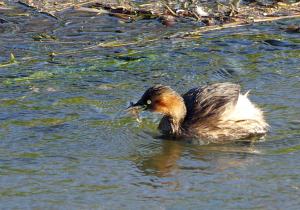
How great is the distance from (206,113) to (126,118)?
0.93m

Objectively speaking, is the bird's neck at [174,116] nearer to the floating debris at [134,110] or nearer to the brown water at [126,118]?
the brown water at [126,118]

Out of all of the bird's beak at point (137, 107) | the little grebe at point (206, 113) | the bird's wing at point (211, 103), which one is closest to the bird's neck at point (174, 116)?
the little grebe at point (206, 113)

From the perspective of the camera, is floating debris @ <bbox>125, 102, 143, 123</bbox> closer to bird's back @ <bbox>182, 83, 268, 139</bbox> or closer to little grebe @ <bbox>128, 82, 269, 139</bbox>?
little grebe @ <bbox>128, 82, 269, 139</bbox>

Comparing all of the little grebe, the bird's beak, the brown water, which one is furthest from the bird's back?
the bird's beak

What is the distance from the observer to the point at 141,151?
20.5 ft

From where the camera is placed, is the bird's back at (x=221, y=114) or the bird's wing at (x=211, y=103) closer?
the bird's back at (x=221, y=114)

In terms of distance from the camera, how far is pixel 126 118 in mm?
7125

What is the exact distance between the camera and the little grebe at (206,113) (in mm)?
6930

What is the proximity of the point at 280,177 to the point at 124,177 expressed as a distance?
4.59ft

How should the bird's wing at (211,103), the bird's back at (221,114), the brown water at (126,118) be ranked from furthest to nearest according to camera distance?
the bird's wing at (211,103) < the bird's back at (221,114) < the brown water at (126,118)

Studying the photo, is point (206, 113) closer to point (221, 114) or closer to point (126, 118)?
point (221, 114)

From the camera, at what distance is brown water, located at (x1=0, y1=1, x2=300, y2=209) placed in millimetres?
5207

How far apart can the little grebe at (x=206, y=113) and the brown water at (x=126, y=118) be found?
8.6 inches

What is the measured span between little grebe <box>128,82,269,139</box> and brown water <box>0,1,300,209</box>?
0.71 ft
